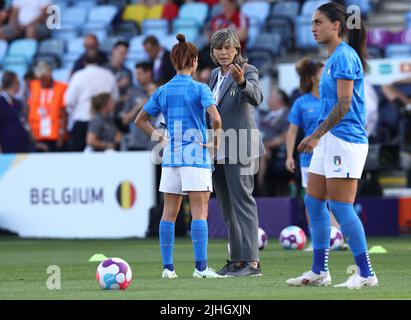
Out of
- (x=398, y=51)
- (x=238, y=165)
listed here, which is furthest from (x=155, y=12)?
(x=238, y=165)

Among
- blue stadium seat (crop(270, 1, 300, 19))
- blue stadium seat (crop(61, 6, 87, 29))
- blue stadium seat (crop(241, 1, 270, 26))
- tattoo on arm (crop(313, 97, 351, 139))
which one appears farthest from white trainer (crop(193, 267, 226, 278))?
blue stadium seat (crop(61, 6, 87, 29))

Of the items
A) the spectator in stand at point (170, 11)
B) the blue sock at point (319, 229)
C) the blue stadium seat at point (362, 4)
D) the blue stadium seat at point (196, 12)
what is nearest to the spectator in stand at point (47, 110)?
the blue stadium seat at point (196, 12)

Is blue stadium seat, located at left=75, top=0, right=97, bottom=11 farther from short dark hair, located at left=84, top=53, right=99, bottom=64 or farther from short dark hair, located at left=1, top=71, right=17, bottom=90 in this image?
short dark hair, located at left=1, top=71, right=17, bottom=90

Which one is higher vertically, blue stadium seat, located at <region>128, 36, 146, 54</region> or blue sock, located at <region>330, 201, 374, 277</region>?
blue stadium seat, located at <region>128, 36, 146, 54</region>

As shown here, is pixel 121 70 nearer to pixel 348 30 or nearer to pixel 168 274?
pixel 168 274

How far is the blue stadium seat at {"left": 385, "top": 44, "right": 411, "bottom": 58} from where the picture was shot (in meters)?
20.6

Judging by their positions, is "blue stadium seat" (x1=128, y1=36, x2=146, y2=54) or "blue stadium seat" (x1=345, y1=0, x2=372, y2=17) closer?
"blue stadium seat" (x1=345, y1=0, x2=372, y2=17)

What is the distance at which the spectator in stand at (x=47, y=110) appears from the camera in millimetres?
21484

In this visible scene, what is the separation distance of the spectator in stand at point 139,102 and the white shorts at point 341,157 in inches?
400

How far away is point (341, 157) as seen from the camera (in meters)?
9.35

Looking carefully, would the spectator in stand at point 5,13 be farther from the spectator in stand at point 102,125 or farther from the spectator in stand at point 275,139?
the spectator in stand at point 275,139

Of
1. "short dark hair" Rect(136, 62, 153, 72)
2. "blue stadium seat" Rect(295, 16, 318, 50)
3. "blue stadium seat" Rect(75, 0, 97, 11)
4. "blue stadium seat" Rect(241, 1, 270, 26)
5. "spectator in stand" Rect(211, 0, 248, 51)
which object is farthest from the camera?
"blue stadium seat" Rect(75, 0, 97, 11)

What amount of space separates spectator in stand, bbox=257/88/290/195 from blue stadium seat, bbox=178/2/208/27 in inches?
165
